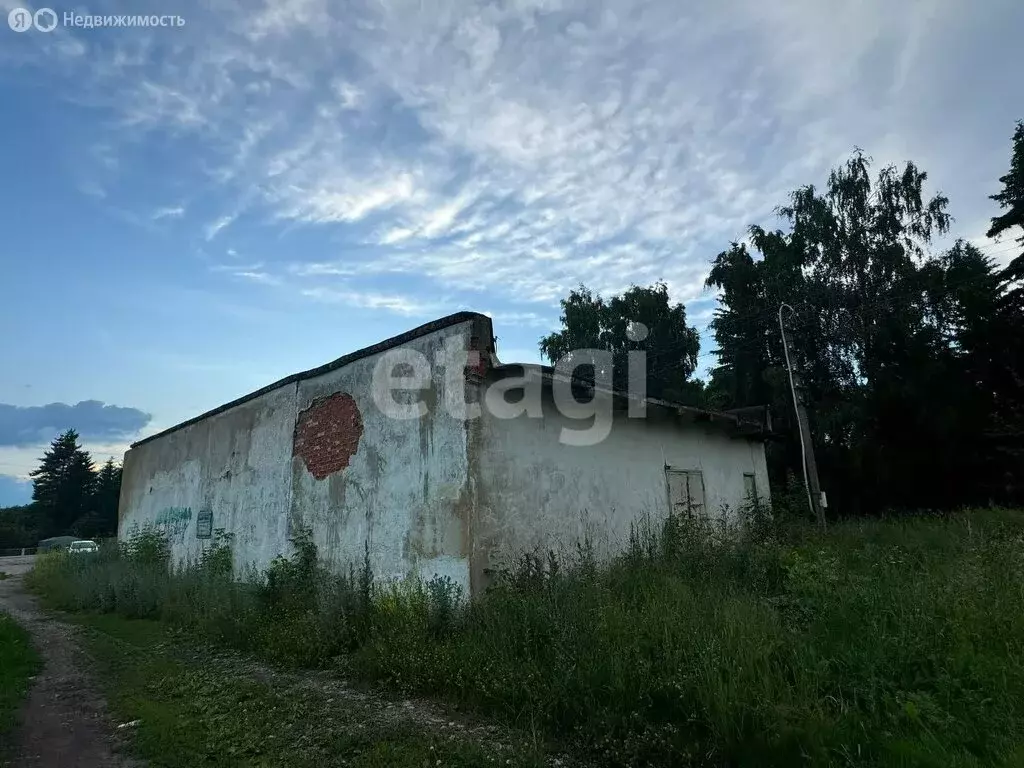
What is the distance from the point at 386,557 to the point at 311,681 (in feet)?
6.30

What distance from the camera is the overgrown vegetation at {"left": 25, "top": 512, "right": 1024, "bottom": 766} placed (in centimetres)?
351

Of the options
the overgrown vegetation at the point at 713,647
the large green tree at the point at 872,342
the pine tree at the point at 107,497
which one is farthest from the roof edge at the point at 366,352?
the pine tree at the point at 107,497

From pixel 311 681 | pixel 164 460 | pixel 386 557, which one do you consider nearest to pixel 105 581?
pixel 164 460

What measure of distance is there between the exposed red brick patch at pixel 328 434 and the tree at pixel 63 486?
53.0m

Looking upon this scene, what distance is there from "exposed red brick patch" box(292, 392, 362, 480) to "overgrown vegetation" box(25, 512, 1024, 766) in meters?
A: 1.71

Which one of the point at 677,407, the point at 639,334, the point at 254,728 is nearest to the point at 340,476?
the point at 254,728

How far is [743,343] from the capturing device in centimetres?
2416

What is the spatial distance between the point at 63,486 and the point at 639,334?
50.4 metres

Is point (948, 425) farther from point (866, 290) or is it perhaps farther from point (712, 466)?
point (712, 466)

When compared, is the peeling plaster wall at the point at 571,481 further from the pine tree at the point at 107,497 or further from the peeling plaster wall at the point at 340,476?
the pine tree at the point at 107,497

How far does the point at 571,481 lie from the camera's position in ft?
A: 26.8

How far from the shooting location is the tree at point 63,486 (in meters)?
51.2

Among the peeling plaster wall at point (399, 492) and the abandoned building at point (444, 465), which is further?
the abandoned building at point (444, 465)

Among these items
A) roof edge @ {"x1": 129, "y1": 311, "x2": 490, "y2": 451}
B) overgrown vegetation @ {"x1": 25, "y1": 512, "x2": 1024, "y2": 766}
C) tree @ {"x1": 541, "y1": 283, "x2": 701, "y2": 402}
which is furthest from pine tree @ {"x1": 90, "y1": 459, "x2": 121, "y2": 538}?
overgrown vegetation @ {"x1": 25, "y1": 512, "x2": 1024, "y2": 766}
